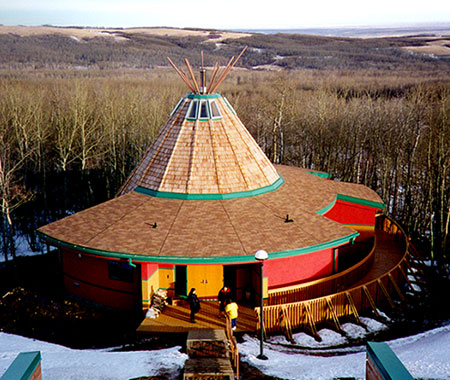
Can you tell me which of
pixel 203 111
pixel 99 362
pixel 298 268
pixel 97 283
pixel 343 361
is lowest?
pixel 343 361

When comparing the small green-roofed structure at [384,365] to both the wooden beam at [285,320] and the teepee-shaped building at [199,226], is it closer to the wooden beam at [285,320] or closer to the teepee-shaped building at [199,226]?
the wooden beam at [285,320]

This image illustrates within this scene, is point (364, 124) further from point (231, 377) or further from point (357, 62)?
point (357, 62)

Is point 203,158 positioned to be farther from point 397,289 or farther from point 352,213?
point 397,289

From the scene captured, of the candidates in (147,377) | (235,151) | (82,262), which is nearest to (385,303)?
(235,151)

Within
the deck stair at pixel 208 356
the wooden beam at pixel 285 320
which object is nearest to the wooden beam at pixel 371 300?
the wooden beam at pixel 285 320

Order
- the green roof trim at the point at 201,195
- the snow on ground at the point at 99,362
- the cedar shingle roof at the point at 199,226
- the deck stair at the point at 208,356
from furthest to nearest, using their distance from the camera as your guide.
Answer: the green roof trim at the point at 201,195, the cedar shingle roof at the point at 199,226, the snow on ground at the point at 99,362, the deck stair at the point at 208,356

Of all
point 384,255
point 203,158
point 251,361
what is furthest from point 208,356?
point 384,255

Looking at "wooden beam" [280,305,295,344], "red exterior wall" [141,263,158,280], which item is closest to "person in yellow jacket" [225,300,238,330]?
"wooden beam" [280,305,295,344]
